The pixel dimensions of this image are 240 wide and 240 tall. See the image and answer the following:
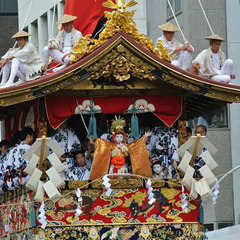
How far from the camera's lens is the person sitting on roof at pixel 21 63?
797 inches

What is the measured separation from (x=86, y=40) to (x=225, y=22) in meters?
12.2

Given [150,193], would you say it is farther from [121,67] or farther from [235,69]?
[235,69]

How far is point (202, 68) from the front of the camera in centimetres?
1983

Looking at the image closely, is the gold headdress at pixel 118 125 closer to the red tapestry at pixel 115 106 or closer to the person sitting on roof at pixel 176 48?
the red tapestry at pixel 115 106

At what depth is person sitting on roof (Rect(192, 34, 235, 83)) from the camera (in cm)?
1977

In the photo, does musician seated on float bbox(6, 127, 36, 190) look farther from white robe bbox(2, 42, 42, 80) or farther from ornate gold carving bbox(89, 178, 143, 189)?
white robe bbox(2, 42, 42, 80)

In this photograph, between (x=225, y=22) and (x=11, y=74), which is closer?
(x=11, y=74)

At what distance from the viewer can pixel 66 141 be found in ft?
64.4

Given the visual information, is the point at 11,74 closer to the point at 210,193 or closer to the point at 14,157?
the point at 14,157

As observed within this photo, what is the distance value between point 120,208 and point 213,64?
2.60 m

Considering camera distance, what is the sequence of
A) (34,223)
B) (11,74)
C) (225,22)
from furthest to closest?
(225,22) → (11,74) → (34,223)

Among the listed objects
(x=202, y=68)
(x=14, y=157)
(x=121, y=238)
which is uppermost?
(x=202, y=68)

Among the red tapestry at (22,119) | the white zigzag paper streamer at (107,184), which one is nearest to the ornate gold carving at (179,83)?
the white zigzag paper streamer at (107,184)

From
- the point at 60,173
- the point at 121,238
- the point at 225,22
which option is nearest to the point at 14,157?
the point at 60,173
